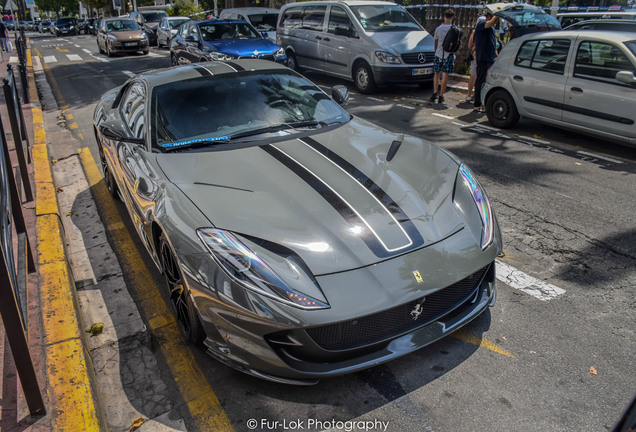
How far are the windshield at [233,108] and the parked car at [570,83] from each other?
4.14 m

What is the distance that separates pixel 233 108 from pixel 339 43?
326 inches

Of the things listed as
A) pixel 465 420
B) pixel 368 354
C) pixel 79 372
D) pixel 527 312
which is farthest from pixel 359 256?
pixel 79 372

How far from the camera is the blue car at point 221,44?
1159cm

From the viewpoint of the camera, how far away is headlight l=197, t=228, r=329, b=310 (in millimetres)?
2508

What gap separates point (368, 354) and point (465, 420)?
1.85 ft

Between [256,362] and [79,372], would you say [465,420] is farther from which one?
[79,372]

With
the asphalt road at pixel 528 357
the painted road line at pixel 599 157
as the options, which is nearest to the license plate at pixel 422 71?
the painted road line at pixel 599 157

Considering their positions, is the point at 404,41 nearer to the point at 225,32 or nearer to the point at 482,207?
the point at 225,32

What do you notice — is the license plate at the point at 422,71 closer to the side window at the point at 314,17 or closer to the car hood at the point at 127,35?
the side window at the point at 314,17

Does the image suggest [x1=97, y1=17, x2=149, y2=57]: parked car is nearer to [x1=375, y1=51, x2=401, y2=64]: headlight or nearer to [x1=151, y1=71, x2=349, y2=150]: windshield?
[x1=375, y1=51, x2=401, y2=64]: headlight

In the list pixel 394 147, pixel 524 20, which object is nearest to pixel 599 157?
pixel 394 147

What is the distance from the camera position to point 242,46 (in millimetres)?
11883

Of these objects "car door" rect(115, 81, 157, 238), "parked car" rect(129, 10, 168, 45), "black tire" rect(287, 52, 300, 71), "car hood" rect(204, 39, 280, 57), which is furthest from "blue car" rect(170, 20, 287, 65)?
"parked car" rect(129, 10, 168, 45)

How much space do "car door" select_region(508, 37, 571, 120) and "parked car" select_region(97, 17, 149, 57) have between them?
55.4 ft
